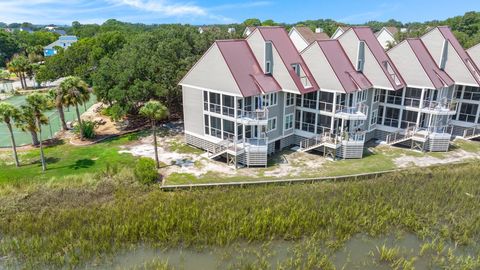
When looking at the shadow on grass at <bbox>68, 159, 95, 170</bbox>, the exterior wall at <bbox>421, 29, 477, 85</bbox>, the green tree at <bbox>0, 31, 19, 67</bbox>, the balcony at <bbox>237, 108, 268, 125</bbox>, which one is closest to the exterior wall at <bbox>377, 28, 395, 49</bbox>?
the exterior wall at <bbox>421, 29, 477, 85</bbox>

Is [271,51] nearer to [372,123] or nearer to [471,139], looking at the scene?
[372,123]

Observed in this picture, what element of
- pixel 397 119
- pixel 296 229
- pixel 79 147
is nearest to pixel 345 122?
pixel 397 119

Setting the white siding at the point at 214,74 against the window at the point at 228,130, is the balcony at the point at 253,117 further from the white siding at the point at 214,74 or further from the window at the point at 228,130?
the white siding at the point at 214,74

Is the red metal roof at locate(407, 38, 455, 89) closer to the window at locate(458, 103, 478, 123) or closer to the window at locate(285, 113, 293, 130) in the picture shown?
the window at locate(458, 103, 478, 123)

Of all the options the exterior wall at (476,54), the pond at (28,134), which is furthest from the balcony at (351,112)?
the pond at (28,134)

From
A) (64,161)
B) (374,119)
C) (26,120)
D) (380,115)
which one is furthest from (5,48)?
(380,115)

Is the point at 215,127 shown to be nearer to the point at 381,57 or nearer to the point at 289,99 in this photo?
the point at 289,99

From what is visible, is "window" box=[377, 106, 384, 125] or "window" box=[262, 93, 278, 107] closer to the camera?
"window" box=[262, 93, 278, 107]
